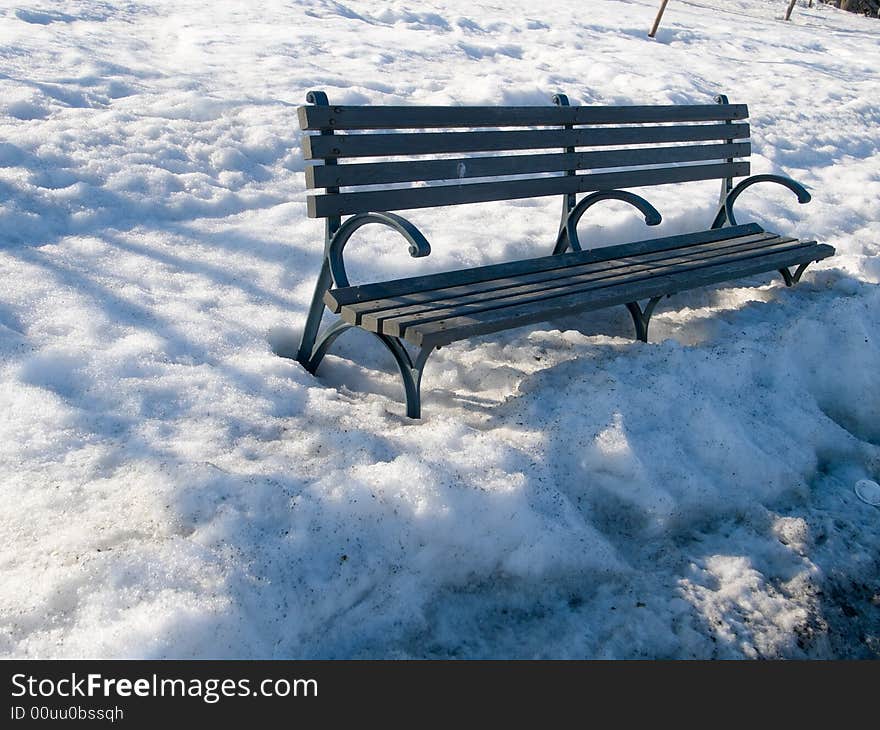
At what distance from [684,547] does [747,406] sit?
904 mm

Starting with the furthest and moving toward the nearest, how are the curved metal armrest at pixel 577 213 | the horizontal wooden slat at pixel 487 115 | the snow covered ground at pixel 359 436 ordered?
1. the curved metal armrest at pixel 577 213
2. the horizontal wooden slat at pixel 487 115
3. the snow covered ground at pixel 359 436

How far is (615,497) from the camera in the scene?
9.43ft

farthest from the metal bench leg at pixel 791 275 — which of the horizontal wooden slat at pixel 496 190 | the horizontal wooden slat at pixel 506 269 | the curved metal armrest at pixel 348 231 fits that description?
the curved metal armrest at pixel 348 231

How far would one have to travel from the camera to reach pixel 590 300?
3.27 m

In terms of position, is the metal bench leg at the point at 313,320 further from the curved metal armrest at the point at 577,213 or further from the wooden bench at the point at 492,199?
the curved metal armrest at the point at 577,213

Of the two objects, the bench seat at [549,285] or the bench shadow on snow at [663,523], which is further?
the bench seat at [549,285]

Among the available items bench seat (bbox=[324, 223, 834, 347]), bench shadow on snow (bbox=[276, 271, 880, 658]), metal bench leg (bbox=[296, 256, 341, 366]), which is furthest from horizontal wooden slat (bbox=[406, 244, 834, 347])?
metal bench leg (bbox=[296, 256, 341, 366])

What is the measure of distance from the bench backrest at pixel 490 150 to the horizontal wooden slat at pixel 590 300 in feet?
2.35

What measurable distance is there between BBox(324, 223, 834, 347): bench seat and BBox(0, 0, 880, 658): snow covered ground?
0.99ft

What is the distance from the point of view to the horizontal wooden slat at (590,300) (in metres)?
2.79

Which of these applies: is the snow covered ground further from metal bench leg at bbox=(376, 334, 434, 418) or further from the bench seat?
the bench seat

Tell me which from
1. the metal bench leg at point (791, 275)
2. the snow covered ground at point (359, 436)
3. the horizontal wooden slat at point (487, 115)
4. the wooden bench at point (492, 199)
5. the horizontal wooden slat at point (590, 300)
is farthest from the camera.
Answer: the metal bench leg at point (791, 275)

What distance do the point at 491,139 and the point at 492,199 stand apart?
28 cm

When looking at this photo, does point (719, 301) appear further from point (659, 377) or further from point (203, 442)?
point (203, 442)
